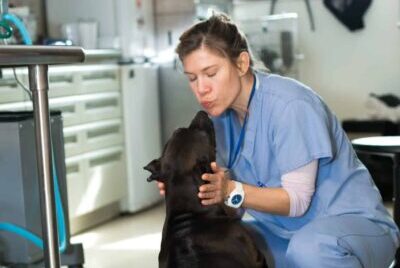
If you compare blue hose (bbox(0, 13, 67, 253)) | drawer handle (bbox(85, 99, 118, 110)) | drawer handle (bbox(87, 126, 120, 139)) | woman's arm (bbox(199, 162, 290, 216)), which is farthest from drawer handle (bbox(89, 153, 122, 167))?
woman's arm (bbox(199, 162, 290, 216))

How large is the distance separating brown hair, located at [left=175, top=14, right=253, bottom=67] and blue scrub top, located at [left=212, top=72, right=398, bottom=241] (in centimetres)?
12

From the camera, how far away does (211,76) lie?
1.60 m

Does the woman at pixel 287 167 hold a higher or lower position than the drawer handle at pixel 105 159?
higher

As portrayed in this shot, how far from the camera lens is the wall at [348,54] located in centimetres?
437

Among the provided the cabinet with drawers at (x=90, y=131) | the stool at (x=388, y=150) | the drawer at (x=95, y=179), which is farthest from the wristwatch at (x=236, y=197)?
the drawer at (x=95, y=179)

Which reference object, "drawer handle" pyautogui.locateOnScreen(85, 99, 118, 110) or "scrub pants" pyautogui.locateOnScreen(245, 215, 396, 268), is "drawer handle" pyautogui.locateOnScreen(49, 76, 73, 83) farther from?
"scrub pants" pyautogui.locateOnScreen(245, 215, 396, 268)

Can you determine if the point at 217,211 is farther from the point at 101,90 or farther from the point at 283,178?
the point at 101,90

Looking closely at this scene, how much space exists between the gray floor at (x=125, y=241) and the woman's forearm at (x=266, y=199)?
122cm

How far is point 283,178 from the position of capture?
1568 mm

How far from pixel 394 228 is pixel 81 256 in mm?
1134

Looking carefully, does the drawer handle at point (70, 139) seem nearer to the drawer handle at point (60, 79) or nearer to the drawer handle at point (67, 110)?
the drawer handle at point (67, 110)

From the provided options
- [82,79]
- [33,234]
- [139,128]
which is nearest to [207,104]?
[33,234]

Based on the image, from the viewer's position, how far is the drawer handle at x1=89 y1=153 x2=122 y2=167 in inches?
133

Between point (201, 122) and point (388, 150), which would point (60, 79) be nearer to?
point (201, 122)
